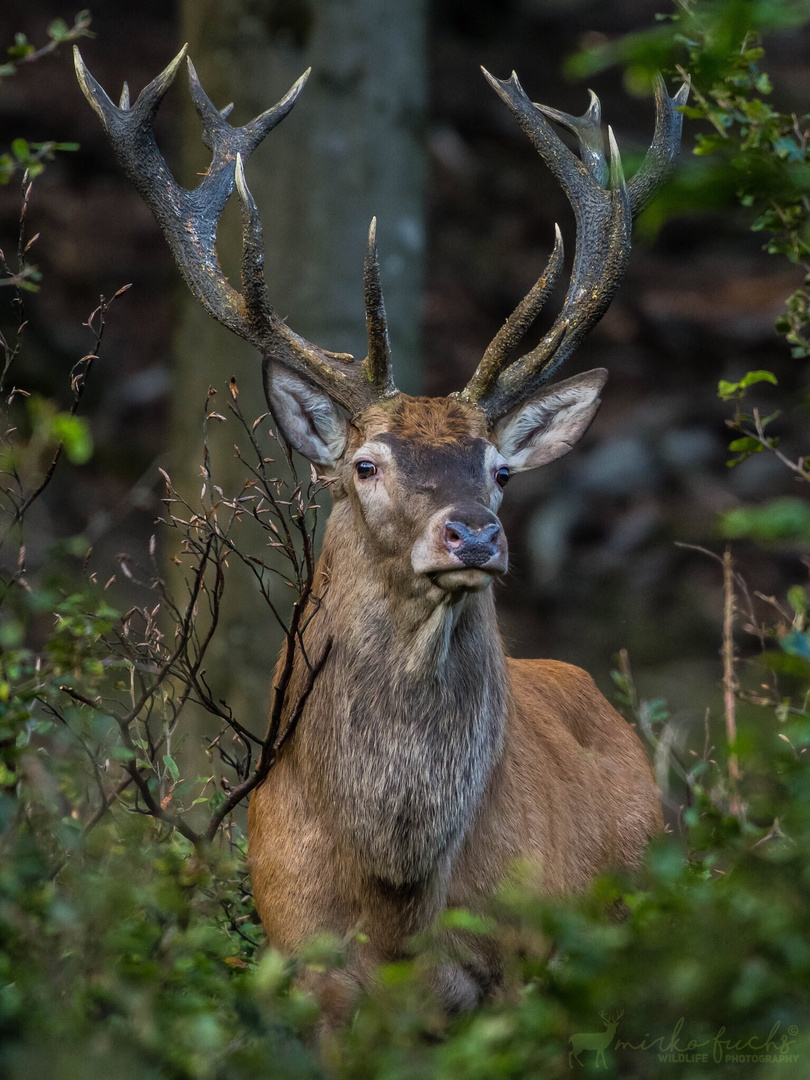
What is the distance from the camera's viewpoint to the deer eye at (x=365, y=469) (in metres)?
4.25

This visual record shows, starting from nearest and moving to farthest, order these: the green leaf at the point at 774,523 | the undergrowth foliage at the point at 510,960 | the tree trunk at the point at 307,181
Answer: the undergrowth foliage at the point at 510,960 → the green leaf at the point at 774,523 → the tree trunk at the point at 307,181

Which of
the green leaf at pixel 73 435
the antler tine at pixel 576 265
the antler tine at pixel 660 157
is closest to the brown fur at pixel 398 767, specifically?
the antler tine at pixel 576 265

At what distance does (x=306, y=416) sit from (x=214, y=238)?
718 millimetres

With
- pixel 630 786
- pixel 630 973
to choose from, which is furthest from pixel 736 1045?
pixel 630 786

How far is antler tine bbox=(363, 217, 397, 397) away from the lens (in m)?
4.27

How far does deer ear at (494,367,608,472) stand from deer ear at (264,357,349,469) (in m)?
0.54

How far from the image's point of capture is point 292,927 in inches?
154

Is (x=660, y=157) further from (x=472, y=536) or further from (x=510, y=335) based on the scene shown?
(x=472, y=536)

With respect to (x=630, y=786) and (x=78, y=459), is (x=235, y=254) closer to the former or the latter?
(x=630, y=786)

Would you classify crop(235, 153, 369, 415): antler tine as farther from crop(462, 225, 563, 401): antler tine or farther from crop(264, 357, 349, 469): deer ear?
crop(462, 225, 563, 401): antler tine

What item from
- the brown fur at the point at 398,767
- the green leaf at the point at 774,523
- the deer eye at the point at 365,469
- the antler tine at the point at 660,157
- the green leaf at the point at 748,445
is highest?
the antler tine at the point at 660,157

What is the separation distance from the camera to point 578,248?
15.7 feet

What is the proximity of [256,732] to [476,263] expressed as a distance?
731cm

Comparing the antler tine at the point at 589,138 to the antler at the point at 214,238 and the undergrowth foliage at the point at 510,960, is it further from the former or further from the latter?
the undergrowth foliage at the point at 510,960
